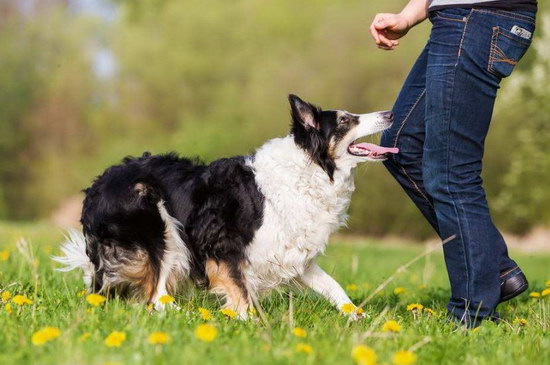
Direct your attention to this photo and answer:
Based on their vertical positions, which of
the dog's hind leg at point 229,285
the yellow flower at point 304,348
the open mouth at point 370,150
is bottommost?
the dog's hind leg at point 229,285

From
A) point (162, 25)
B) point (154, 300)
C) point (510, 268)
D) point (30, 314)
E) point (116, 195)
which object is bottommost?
point (510, 268)

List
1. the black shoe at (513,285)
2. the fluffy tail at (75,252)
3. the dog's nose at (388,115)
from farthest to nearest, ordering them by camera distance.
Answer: the fluffy tail at (75,252), the dog's nose at (388,115), the black shoe at (513,285)

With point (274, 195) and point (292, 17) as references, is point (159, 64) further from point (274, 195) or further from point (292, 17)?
point (274, 195)

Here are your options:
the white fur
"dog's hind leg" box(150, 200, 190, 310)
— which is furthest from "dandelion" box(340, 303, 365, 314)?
"dog's hind leg" box(150, 200, 190, 310)

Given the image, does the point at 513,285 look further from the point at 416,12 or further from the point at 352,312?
the point at 416,12

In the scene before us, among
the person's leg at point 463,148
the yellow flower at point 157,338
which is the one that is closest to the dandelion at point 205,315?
the yellow flower at point 157,338

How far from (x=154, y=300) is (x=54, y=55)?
28.9 m

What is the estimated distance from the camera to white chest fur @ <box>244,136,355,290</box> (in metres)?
4.47

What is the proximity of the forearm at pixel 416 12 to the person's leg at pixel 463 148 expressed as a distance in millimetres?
255

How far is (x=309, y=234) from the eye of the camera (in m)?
4.54

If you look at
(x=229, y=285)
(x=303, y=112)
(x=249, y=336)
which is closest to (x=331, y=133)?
(x=303, y=112)

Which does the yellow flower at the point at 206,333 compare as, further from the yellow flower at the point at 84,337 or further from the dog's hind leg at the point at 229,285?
the dog's hind leg at the point at 229,285

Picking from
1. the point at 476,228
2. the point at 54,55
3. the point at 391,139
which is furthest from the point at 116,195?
the point at 54,55

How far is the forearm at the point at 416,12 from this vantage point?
13.9 ft
